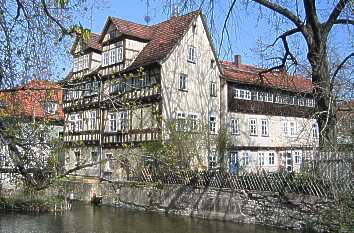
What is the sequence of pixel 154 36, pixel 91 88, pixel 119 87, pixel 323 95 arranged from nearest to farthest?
pixel 91 88 < pixel 119 87 < pixel 323 95 < pixel 154 36

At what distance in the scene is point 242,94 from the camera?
3153 centimetres

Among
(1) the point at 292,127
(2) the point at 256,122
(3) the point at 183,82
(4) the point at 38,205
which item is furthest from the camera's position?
(1) the point at 292,127

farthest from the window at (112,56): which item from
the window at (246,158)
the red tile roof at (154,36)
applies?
the window at (246,158)

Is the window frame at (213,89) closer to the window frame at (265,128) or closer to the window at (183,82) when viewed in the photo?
the window at (183,82)

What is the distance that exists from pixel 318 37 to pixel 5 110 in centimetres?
913

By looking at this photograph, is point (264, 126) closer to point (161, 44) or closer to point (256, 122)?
point (256, 122)

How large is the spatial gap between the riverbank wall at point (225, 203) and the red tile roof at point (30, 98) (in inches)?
278

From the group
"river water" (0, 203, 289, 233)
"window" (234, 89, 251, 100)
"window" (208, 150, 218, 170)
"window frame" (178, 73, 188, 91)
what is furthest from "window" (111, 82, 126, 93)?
"window" (234, 89, 251, 100)

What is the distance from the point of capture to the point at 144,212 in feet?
71.0

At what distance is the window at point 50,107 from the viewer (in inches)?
223

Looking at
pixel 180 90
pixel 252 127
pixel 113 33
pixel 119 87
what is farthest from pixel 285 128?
pixel 119 87

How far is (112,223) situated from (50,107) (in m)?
12.8

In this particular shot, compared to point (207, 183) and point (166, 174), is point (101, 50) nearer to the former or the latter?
point (166, 174)

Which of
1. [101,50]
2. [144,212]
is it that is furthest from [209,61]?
[144,212]
